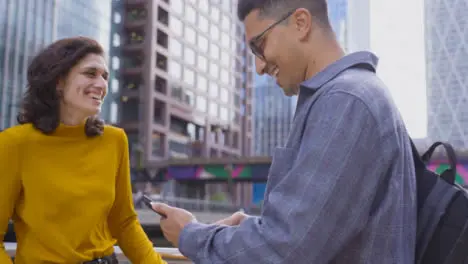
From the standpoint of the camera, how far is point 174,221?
44.0 inches

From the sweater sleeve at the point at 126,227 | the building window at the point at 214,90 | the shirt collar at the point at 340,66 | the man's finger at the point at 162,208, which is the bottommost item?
the sweater sleeve at the point at 126,227

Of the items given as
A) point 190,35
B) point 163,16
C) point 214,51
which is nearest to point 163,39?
point 163,16

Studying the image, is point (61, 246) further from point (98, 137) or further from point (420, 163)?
point (420, 163)

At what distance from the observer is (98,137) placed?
5.98 ft

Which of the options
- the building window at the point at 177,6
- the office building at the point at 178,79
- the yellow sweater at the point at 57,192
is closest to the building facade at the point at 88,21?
the office building at the point at 178,79

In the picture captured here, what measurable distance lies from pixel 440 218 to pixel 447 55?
39793mm

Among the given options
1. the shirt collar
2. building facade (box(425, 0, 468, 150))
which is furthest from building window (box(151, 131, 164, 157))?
the shirt collar

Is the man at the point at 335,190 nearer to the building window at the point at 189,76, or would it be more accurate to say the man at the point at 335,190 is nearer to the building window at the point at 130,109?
the building window at the point at 130,109

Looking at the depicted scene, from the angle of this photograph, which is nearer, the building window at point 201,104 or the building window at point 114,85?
the building window at point 114,85

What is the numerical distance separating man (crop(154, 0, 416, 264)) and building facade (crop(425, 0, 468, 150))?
3186 cm

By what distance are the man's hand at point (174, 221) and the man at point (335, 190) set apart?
29 millimetres

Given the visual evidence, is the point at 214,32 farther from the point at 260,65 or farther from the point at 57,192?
the point at 260,65

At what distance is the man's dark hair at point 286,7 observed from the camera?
1.12 metres

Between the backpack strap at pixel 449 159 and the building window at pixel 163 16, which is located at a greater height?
the building window at pixel 163 16
